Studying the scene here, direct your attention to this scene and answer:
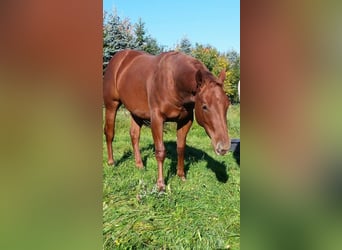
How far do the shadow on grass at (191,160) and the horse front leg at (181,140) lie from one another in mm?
17

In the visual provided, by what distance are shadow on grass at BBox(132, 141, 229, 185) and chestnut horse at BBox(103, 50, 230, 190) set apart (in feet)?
0.07

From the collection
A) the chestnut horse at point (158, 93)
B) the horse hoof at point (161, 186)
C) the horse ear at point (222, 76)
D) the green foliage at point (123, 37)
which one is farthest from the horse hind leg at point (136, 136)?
the horse ear at point (222, 76)

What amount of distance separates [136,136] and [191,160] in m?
0.26

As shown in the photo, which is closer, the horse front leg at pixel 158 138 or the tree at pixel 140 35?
the tree at pixel 140 35

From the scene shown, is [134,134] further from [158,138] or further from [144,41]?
[144,41]


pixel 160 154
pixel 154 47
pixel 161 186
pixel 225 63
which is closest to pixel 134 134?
pixel 160 154

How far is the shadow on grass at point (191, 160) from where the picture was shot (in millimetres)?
1386

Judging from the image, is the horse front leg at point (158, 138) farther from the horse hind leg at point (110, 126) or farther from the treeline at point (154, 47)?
the treeline at point (154, 47)

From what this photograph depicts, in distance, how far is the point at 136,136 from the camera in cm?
140

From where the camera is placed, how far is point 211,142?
1.27 meters
